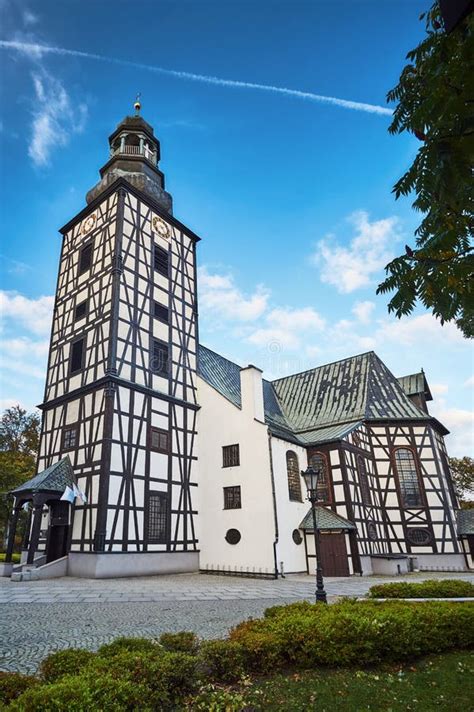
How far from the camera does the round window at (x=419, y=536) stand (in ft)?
78.2

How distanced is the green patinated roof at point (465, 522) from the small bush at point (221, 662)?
23798mm

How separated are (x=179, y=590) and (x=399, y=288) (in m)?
13.1

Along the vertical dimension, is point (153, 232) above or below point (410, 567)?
above

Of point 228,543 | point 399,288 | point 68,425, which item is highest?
point 68,425

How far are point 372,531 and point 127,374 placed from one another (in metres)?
15.4

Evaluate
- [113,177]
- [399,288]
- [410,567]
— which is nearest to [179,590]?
[399,288]

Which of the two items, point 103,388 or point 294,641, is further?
point 103,388

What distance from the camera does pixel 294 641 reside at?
18.9ft

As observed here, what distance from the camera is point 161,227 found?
25406mm

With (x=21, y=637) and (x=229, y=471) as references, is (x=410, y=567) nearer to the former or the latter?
(x=229, y=471)

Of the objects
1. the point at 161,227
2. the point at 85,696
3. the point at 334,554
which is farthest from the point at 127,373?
the point at 85,696

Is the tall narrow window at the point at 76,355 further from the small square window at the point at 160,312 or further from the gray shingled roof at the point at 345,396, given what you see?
the gray shingled roof at the point at 345,396

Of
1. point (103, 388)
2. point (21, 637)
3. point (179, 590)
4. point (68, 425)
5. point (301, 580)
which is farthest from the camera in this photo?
point (68, 425)

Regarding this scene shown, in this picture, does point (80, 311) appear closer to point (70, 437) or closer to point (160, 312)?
point (160, 312)
